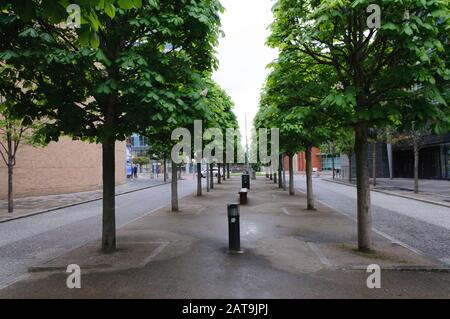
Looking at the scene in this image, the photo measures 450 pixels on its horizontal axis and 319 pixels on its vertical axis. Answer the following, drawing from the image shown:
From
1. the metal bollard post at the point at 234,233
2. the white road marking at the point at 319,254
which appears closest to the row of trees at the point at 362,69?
the white road marking at the point at 319,254

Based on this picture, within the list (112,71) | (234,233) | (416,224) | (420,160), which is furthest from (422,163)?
(112,71)

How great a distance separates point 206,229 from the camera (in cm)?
1058

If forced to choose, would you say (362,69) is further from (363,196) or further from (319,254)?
(319,254)

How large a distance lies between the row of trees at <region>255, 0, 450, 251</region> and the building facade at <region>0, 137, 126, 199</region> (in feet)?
62.2

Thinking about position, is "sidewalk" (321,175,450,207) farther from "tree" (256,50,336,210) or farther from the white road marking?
"tree" (256,50,336,210)

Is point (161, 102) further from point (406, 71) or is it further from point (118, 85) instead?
point (406, 71)

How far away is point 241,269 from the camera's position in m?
6.50

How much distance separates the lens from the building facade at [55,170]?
2212 centimetres

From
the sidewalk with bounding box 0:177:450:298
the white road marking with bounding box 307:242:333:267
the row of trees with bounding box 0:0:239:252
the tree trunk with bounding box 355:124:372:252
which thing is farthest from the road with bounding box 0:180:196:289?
the tree trunk with bounding box 355:124:372:252

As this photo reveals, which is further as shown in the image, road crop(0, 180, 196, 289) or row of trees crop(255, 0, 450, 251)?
road crop(0, 180, 196, 289)

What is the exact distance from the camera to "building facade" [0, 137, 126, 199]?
22125mm
